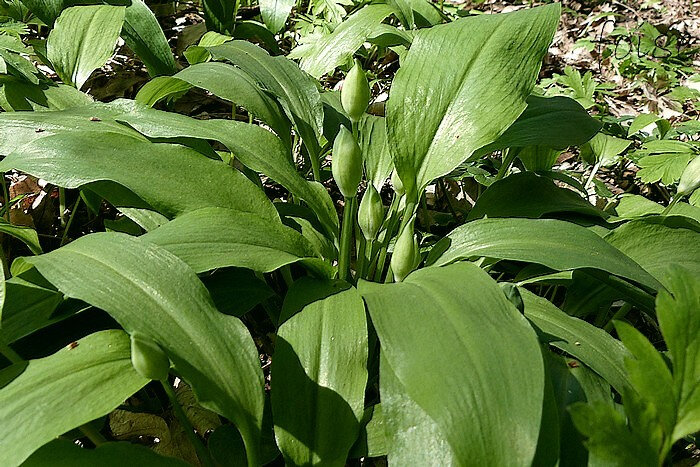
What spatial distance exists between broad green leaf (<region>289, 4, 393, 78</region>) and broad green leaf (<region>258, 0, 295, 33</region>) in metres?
0.45

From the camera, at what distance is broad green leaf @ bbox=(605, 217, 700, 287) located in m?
1.56

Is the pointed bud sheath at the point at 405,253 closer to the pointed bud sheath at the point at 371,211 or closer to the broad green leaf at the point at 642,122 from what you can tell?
the pointed bud sheath at the point at 371,211

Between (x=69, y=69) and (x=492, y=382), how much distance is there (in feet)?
6.16

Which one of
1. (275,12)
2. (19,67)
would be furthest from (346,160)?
(275,12)

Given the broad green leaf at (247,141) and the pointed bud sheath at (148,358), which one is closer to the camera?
the pointed bud sheath at (148,358)

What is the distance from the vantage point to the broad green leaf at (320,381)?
1167mm

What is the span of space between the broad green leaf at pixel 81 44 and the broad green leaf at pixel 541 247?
1386 millimetres

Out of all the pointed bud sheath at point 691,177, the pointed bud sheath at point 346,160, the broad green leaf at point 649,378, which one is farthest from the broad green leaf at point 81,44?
the broad green leaf at point 649,378

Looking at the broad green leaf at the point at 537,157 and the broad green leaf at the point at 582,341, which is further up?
the broad green leaf at the point at 582,341

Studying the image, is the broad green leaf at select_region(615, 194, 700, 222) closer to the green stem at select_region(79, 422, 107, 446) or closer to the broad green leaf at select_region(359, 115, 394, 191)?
the broad green leaf at select_region(359, 115, 394, 191)

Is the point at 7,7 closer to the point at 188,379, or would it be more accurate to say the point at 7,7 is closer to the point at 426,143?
the point at 426,143

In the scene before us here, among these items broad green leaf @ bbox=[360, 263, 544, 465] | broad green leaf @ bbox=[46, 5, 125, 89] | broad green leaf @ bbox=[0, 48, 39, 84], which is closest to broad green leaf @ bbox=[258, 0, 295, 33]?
broad green leaf @ bbox=[46, 5, 125, 89]

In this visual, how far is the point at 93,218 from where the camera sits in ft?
7.55

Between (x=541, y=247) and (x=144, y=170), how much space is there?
2.94 feet
